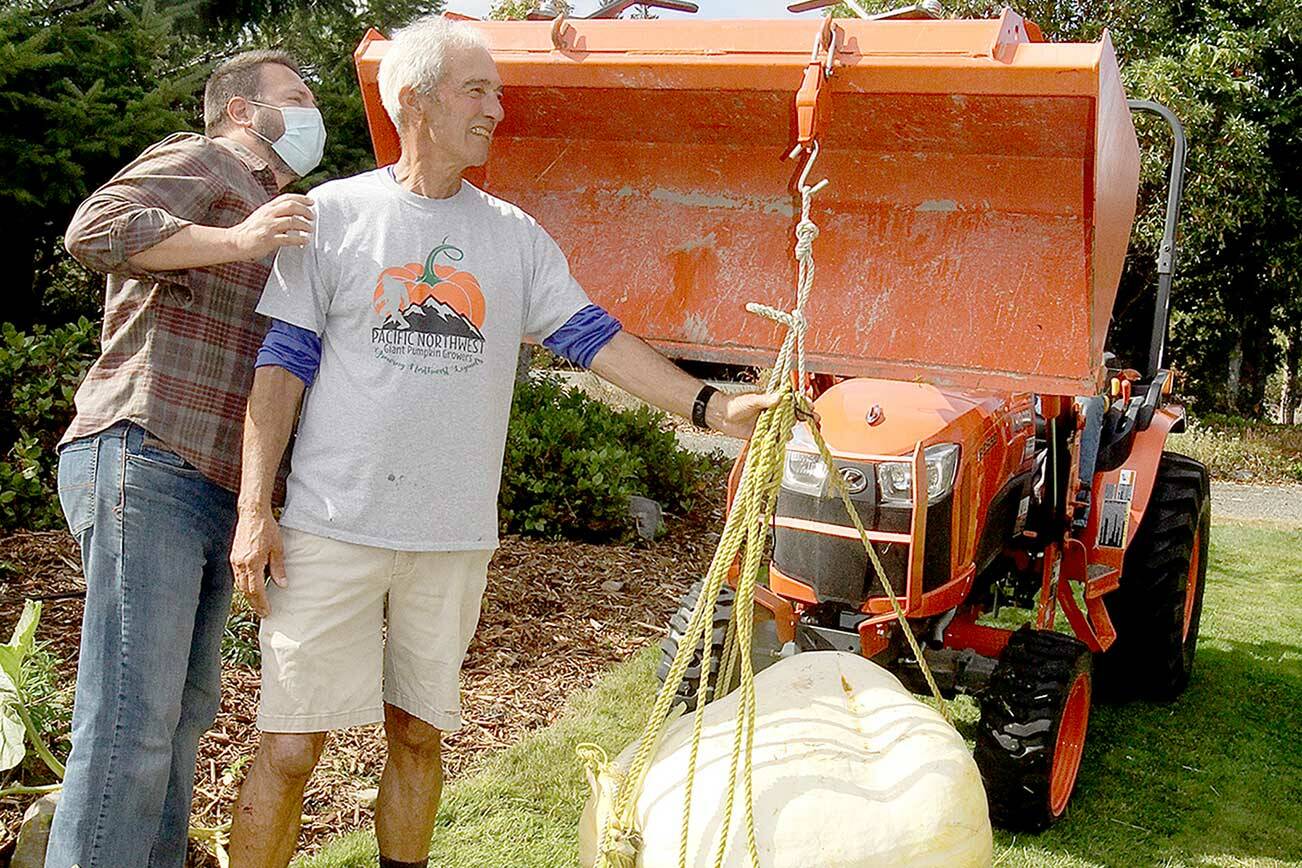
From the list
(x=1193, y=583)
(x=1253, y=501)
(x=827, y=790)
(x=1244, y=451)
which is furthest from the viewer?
(x=1244, y=451)

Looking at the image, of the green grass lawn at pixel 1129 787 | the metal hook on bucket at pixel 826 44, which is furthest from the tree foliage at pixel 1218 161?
the metal hook on bucket at pixel 826 44

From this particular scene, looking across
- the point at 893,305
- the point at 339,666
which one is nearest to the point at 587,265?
the point at 893,305

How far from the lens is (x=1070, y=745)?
4113 mm

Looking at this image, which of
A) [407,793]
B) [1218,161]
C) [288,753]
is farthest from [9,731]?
[1218,161]

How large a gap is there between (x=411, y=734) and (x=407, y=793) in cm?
14

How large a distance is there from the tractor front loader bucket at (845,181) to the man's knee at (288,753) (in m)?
1.53

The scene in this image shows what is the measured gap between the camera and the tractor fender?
15.0ft

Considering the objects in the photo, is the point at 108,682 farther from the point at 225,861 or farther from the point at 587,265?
the point at 587,265

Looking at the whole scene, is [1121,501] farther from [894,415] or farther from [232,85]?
[232,85]

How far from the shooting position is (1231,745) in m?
4.90

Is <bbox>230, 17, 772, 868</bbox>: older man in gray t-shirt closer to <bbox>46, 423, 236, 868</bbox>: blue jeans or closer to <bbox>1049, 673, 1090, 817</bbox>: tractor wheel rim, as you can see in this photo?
<bbox>46, 423, 236, 868</bbox>: blue jeans

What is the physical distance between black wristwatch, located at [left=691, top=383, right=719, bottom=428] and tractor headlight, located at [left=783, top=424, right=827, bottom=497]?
1.31 metres

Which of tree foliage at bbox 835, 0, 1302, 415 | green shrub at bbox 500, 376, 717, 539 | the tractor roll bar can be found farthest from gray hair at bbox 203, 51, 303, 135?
tree foliage at bbox 835, 0, 1302, 415

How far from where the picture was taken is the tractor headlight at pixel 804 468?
12.9 feet
